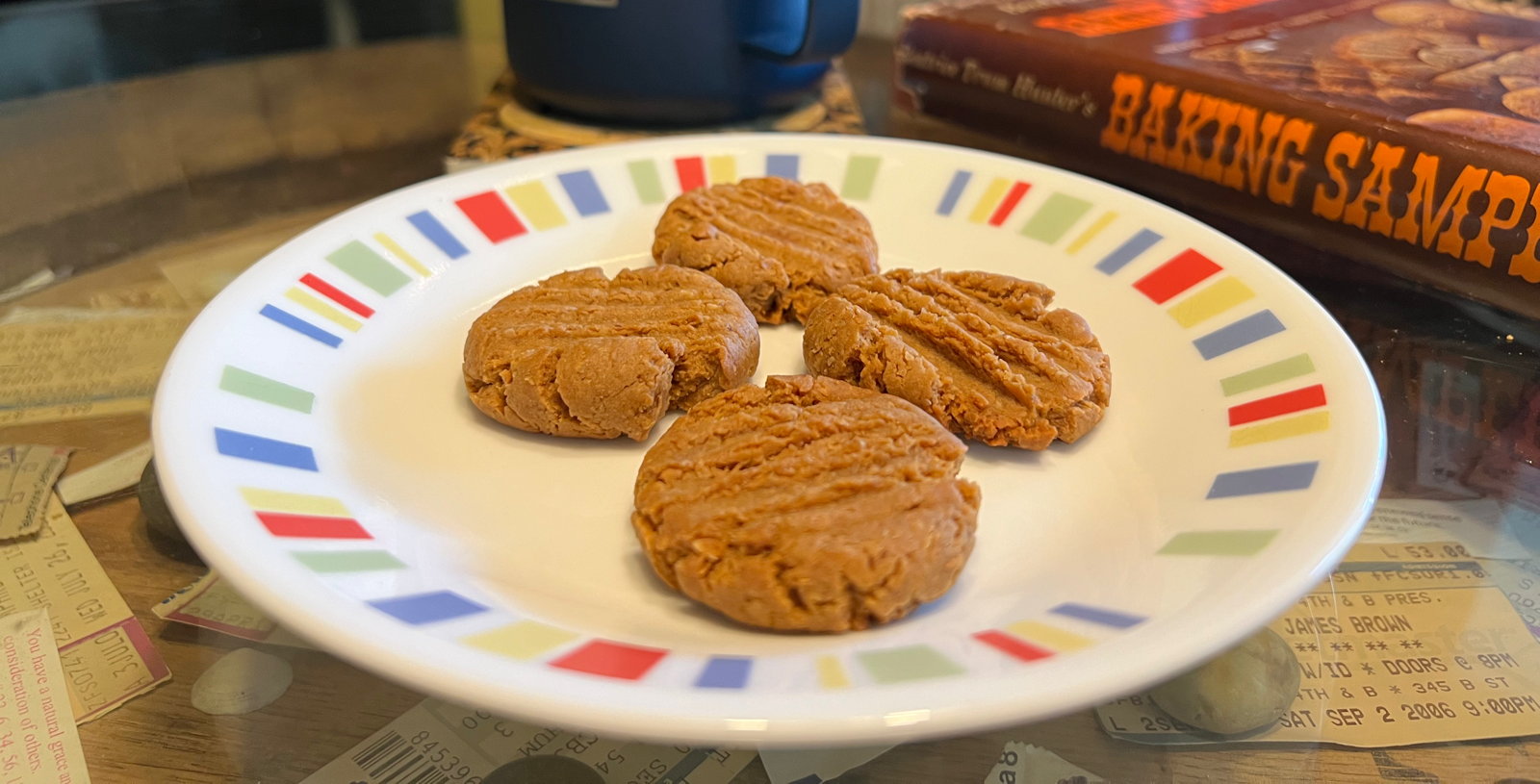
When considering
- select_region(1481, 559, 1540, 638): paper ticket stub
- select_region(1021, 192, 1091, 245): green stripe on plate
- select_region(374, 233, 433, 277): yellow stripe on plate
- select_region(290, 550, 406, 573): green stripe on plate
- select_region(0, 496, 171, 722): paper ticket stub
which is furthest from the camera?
select_region(1021, 192, 1091, 245): green stripe on plate

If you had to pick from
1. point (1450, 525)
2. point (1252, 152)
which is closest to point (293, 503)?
point (1450, 525)

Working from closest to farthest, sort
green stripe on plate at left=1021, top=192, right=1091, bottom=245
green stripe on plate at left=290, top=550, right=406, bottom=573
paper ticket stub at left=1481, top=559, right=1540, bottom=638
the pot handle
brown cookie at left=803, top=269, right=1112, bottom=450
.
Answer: green stripe on plate at left=290, top=550, right=406, bottom=573 < paper ticket stub at left=1481, top=559, right=1540, bottom=638 < brown cookie at left=803, top=269, right=1112, bottom=450 < green stripe on plate at left=1021, top=192, right=1091, bottom=245 < the pot handle

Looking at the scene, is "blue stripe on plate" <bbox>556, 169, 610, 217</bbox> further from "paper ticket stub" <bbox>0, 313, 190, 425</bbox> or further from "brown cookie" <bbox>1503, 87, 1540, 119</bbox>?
"brown cookie" <bbox>1503, 87, 1540, 119</bbox>

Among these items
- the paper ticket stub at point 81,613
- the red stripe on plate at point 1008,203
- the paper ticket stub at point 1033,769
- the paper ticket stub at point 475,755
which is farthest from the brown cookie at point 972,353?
the paper ticket stub at point 81,613

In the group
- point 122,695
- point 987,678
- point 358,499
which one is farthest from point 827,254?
point 122,695

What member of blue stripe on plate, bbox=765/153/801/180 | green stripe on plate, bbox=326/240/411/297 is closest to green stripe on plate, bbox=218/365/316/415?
green stripe on plate, bbox=326/240/411/297

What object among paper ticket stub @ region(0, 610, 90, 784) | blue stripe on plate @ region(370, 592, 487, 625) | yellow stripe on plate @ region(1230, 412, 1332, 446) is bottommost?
paper ticket stub @ region(0, 610, 90, 784)

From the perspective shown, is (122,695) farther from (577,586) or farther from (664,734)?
(664,734)

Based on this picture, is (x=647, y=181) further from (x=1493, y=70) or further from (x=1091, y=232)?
(x=1493, y=70)
